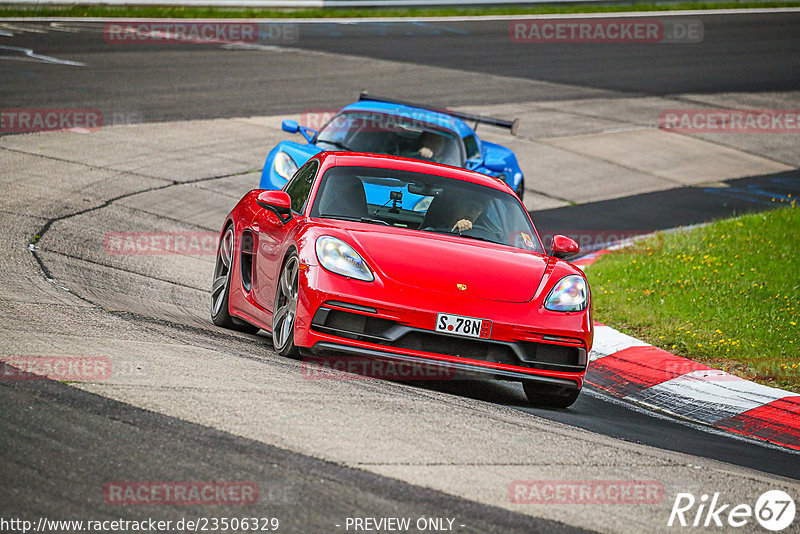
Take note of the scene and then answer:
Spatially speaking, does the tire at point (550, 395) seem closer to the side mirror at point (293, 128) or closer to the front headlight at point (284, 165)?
the front headlight at point (284, 165)

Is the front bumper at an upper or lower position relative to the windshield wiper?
lower

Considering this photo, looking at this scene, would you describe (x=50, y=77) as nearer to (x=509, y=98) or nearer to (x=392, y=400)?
(x=509, y=98)

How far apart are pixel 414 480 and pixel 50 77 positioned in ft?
54.6

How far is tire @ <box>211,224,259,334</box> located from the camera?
8375 mm

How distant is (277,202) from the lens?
296 inches

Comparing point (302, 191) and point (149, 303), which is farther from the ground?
point (302, 191)

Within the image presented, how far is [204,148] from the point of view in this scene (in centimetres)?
1644

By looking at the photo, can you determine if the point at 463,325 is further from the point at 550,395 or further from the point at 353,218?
the point at 353,218

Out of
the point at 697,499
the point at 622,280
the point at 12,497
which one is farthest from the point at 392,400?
the point at 622,280

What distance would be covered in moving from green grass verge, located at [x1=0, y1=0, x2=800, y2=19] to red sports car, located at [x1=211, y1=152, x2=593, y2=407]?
21.3 metres

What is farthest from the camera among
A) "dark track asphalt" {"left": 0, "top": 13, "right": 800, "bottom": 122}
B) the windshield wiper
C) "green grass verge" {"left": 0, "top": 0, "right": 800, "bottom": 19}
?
"green grass verge" {"left": 0, "top": 0, "right": 800, "bottom": 19}

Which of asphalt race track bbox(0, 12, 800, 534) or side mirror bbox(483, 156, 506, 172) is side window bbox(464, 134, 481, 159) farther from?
asphalt race track bbox(0, 12, 800, 534)

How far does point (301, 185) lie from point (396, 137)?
4822mm

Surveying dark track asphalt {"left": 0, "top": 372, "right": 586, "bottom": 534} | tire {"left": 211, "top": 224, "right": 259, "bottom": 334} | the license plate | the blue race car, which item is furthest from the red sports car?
the blue race car
